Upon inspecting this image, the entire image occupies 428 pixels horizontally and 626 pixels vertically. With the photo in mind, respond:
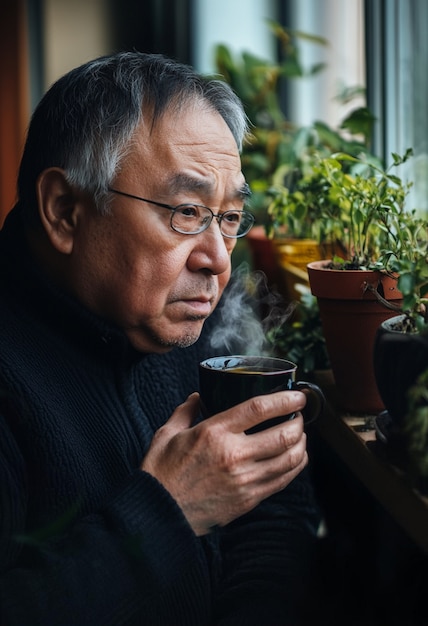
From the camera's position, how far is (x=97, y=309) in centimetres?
127

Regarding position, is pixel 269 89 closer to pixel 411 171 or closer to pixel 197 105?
pixel 411 171

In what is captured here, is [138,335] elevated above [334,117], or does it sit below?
below

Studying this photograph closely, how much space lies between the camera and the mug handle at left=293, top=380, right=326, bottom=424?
110 centimetres

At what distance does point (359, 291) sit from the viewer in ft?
3.99

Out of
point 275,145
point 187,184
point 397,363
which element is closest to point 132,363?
point 187,184

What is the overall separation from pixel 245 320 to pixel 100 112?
609mm

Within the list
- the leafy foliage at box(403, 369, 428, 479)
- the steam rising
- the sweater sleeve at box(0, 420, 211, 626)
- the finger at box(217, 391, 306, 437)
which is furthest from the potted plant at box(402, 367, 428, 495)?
the steam rising

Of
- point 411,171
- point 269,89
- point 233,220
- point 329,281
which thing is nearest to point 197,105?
point 233,220

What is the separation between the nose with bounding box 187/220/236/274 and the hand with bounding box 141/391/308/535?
28cm

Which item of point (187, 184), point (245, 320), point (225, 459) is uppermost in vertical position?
point (187, 184)

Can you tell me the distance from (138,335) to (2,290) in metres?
0.23

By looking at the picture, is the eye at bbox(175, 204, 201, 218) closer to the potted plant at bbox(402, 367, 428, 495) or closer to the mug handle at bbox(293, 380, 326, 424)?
the mug handle at bbox(293, 380, 326, 424)

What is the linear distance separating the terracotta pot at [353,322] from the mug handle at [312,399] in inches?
6.5

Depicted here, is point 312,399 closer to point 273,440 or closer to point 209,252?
point 273,440
